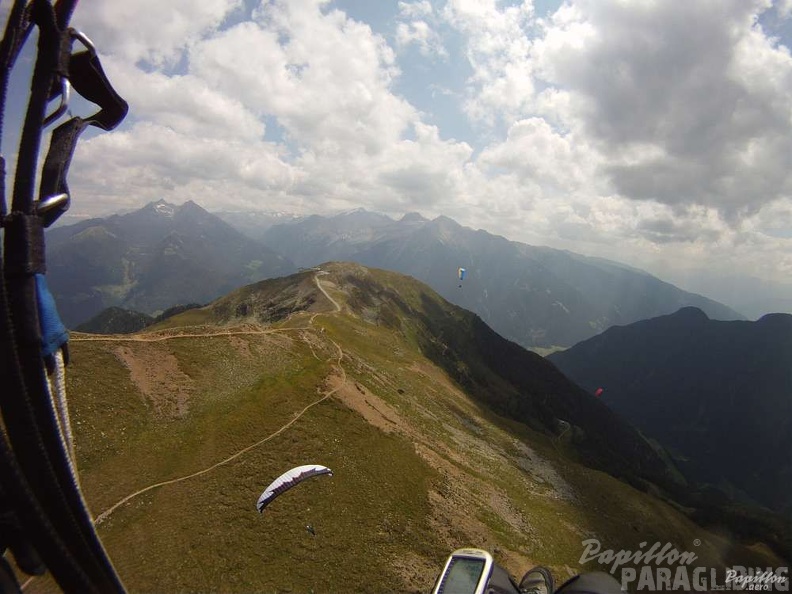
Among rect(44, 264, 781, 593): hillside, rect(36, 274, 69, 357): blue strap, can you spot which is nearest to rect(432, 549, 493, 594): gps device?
rect(36, 274, 69, 357): blue strap

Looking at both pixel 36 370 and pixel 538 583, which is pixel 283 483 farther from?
pixel 36 370

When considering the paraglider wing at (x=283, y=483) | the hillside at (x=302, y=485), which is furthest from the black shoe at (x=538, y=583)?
the paraglider wing at (x=283, y=483)

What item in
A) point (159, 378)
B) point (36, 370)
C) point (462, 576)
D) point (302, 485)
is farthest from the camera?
point (159, 378)

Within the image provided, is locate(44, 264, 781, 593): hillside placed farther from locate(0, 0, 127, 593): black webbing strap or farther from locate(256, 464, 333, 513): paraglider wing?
locate(0, 0, 127, 593): black webbing strap

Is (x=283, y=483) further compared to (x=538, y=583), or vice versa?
(x=283, y=483)

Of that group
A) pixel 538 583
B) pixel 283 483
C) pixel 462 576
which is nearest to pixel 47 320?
pixel 462 576

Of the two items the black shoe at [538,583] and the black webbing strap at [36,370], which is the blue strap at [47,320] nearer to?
the black webbing strap at [36,370]
